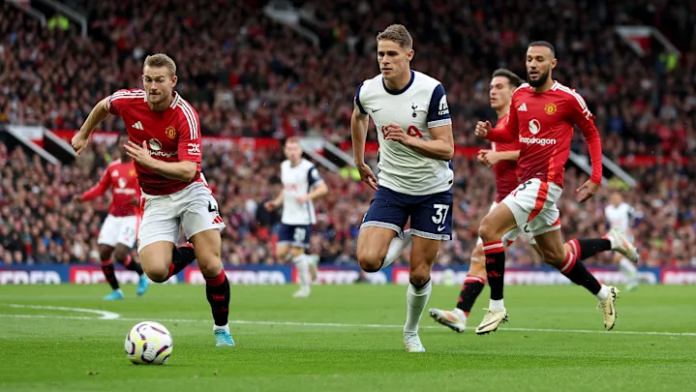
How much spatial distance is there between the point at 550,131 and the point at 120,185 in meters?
9.48

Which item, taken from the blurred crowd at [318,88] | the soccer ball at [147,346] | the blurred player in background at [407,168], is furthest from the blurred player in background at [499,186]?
the blurred crowd at [318,88]

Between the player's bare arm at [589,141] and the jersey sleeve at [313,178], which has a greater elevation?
the player's bare arm at [589,141]

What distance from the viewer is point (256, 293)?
2238 cm

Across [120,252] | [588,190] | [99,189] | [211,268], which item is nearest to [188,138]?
[211,268]

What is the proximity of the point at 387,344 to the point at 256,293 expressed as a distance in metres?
11.9

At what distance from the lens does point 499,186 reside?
13414mm

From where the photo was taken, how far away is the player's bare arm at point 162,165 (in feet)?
30.4

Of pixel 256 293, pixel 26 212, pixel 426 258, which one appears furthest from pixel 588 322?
pixel 26 212

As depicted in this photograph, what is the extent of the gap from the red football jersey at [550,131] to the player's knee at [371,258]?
2.76m

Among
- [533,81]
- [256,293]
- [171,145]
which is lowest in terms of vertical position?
[256,293]

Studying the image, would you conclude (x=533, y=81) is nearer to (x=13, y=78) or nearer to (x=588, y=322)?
(x=588, y=322)

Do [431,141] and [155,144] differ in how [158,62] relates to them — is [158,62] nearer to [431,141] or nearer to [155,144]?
[155,144]

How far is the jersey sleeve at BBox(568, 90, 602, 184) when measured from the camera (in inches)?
463

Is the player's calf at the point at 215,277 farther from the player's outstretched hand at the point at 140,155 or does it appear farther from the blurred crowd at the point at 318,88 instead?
the blurred crowd at the point at 318,88
